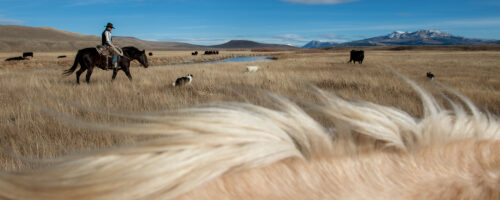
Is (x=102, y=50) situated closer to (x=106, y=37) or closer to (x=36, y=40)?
(x=106, y=37)

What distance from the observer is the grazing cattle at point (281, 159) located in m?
0.57

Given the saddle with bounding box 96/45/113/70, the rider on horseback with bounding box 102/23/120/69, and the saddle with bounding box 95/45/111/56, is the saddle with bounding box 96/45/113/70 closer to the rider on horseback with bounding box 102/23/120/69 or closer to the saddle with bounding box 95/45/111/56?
the saddle with bounding box 95/45/111/56

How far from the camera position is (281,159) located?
74cm

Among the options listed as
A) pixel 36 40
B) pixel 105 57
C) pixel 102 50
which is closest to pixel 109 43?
pixel 102 50

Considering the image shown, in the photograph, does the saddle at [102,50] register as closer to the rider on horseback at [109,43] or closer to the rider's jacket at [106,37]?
the rider on horseback at [109,43]

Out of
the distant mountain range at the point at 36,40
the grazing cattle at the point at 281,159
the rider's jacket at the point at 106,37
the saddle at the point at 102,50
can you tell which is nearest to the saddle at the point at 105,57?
the saddle at the point at 102,50

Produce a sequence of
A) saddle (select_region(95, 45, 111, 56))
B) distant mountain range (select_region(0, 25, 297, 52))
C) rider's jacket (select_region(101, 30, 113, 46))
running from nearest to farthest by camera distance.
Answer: rider's jacket (select_region(101, 30, 113, 46))
saddle (select_region(95, 45, 111, 56))
distant mountain range (select_region(0, 25, 297, 52))

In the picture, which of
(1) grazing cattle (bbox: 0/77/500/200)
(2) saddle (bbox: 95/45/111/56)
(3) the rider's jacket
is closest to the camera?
(1) grazing cattle (bbox: 0/77/500/200)

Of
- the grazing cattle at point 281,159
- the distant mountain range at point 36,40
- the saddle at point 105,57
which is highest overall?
the distant mountain range at point 36,40

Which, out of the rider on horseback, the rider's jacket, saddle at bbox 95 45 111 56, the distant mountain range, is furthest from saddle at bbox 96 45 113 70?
the distant mountain range

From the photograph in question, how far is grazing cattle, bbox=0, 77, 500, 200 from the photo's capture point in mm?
574

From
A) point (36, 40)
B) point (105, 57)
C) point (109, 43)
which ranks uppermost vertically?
point (36, 40)

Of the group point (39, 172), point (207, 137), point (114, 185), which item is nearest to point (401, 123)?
point (207, 137)

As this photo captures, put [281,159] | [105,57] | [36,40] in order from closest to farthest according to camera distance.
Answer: [281,159], [105,57], [36,40]
